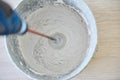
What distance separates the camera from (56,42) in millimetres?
807

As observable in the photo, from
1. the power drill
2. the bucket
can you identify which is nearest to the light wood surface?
the bucket

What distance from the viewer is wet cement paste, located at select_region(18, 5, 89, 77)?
79 cm

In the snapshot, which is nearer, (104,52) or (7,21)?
(7,21)

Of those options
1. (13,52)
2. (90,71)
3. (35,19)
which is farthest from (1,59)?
(90,71)

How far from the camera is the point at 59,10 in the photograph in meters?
0.83

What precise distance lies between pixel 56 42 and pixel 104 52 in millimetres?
158

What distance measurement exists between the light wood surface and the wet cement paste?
0.05m

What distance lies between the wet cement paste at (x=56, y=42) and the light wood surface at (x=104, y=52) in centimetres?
5

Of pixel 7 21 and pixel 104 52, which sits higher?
pixel 7 21

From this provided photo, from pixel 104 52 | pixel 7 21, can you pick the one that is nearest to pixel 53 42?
pixel 104 52

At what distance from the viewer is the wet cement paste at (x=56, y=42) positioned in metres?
0.79

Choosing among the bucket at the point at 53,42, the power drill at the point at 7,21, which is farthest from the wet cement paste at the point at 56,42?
the power drill at the point at 7,21

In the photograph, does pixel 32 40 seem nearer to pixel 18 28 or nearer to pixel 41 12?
pixel 41 12

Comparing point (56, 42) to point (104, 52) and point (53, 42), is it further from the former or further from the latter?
point (104, 52)
